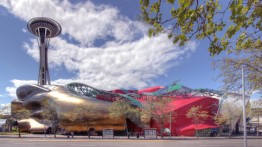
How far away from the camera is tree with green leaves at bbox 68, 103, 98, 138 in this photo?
192ft

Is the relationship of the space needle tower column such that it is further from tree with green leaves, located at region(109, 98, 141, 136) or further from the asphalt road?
the asphalt road

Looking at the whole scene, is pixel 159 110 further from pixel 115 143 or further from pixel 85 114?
pixel 115 143

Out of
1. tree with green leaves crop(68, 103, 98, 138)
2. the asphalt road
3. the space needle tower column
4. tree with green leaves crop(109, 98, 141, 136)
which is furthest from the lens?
the space needle tower column

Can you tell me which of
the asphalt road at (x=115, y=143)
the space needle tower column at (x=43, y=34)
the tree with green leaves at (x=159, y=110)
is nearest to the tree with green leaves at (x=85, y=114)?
the tree with green leaves at (x=159, y=110)

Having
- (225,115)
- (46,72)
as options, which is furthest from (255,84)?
(46,72)

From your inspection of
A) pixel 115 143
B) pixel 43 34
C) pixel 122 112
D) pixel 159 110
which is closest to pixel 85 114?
pixel 122 112

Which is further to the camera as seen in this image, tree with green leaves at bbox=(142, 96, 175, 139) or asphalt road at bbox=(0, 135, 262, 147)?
tree with green leaves at bbox=(142, 96, 175, 139)

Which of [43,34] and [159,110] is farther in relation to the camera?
[43,34]

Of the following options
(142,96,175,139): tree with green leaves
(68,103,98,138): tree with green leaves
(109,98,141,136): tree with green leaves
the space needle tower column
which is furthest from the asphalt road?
the space needle tower column

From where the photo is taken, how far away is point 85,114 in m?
58.7

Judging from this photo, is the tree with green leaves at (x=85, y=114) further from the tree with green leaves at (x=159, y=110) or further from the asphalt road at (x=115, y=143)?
the asphalt road at (x=115, y=143)

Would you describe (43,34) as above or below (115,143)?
above

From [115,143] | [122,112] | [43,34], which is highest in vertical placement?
[43,34]

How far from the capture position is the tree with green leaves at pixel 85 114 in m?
58.5
